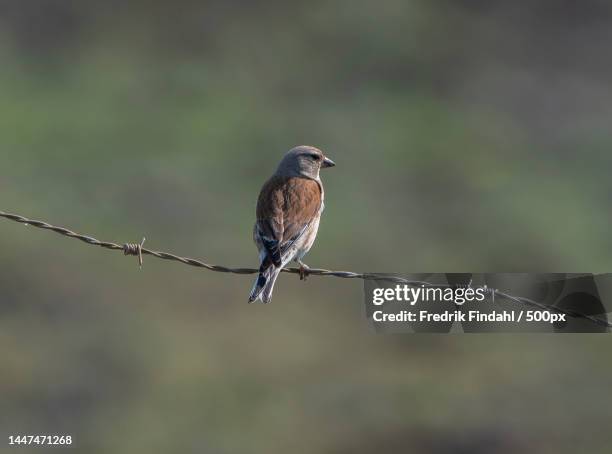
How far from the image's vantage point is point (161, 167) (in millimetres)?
25469

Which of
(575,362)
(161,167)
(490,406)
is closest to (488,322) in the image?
(490,406)

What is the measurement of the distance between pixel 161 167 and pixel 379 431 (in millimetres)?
9873

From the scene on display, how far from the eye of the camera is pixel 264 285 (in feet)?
29.3

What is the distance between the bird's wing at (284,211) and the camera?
935cm

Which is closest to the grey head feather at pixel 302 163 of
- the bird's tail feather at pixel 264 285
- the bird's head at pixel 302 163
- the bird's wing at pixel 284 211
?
the bird's head at pixel 302 163

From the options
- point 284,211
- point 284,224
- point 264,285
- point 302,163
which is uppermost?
point 302,163

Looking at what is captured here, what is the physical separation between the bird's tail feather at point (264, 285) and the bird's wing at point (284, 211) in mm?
87

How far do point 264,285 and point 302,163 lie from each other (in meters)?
1.94

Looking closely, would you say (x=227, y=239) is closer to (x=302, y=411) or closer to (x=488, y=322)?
(x=302, y=411)

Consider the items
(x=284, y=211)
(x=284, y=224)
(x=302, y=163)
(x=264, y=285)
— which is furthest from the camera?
(x=302, y=163)

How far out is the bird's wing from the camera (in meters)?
9.35

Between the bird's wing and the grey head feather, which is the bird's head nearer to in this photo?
the grey head feather

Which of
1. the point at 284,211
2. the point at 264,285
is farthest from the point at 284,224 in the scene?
the point at 264,285

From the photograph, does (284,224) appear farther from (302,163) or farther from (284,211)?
(302,163)
